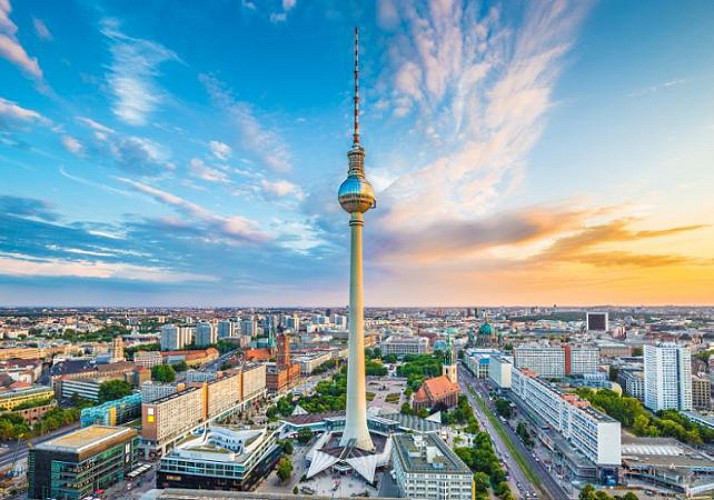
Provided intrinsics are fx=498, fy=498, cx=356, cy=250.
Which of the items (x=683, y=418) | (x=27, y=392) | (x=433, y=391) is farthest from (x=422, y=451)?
(x=27, y=392)

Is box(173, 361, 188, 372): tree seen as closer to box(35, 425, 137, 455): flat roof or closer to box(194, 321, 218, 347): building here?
box(194, 321, 218, 347): building

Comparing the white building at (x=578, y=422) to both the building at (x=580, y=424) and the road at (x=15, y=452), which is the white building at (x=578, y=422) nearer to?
the building at (x=580, y=424)

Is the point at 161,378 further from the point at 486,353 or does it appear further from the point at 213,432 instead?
the point at 486,353

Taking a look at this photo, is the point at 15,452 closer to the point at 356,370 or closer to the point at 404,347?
the point at 356,370

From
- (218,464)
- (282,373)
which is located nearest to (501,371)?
(282,373)

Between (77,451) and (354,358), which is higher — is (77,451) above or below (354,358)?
below

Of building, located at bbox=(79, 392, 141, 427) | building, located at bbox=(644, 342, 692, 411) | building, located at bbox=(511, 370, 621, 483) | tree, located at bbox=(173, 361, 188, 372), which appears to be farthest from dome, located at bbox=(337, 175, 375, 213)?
tree, located at bbox=(173, 361, 188, 372)
